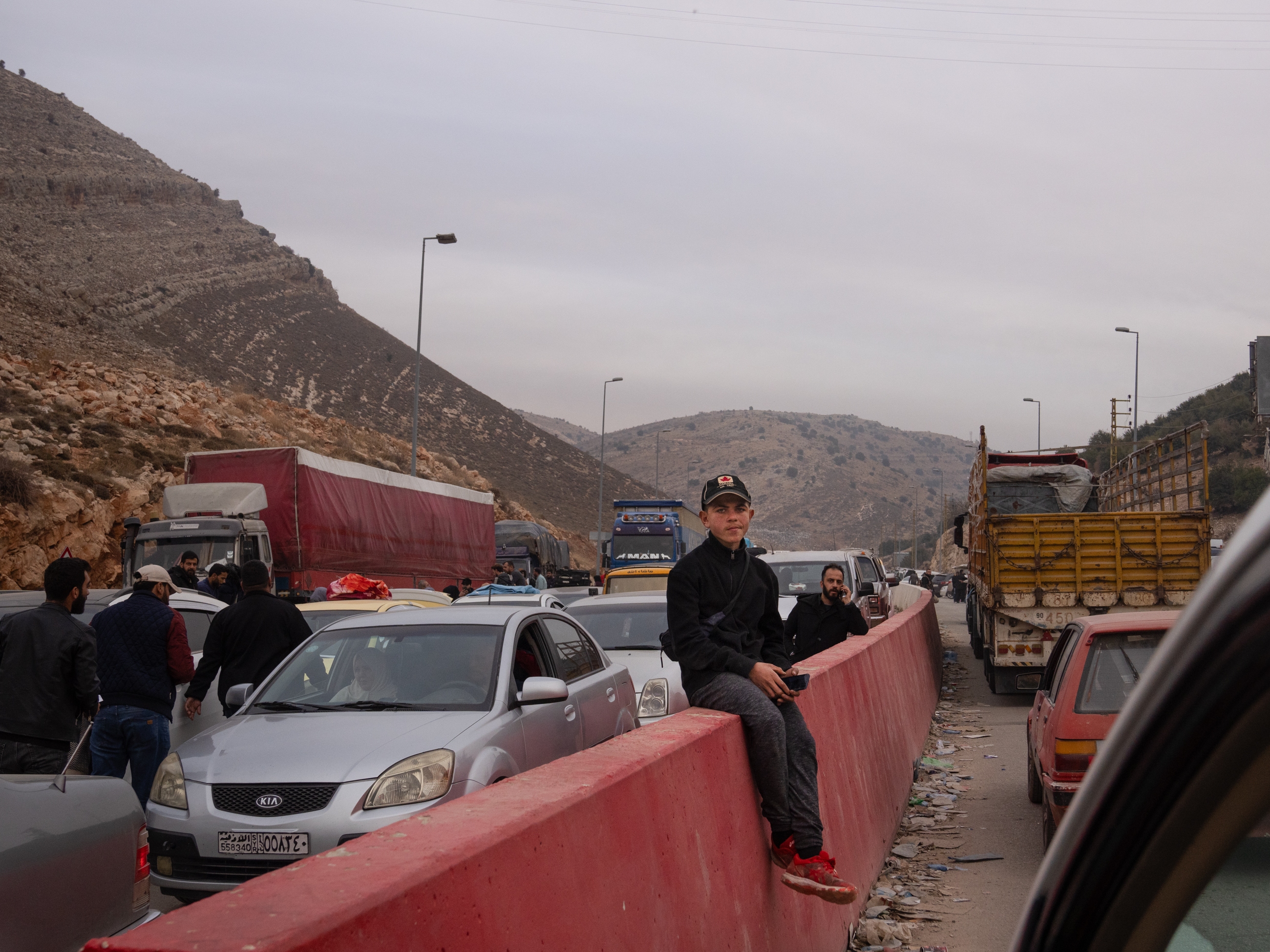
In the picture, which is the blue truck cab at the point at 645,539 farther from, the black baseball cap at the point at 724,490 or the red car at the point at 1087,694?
the black baseball cap at the point at 724,490

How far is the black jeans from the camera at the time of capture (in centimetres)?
608

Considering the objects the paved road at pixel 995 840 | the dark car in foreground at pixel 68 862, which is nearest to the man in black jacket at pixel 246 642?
the dark car in foreground at pixel 68 862

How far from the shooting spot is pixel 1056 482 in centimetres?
2119

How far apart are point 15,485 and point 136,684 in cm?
2179

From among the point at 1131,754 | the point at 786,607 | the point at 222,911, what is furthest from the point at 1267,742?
the point at 786,607

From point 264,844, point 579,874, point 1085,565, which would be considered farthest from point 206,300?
point 579,874

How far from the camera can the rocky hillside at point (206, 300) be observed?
232 ft

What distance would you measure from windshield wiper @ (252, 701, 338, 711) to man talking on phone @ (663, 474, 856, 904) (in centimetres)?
301

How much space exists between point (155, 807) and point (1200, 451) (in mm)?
13599

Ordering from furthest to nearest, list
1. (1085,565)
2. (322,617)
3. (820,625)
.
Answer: (1085,565), (322,617), (820,625)

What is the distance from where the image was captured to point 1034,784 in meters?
8.84

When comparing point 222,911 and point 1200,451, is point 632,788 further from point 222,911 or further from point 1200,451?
point 1200,451

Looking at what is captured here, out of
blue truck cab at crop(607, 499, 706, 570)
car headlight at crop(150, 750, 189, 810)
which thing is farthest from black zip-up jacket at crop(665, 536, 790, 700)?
blue truck cab at crop(607, 499, 706, 570)

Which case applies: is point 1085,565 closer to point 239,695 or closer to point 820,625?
point 820,625
